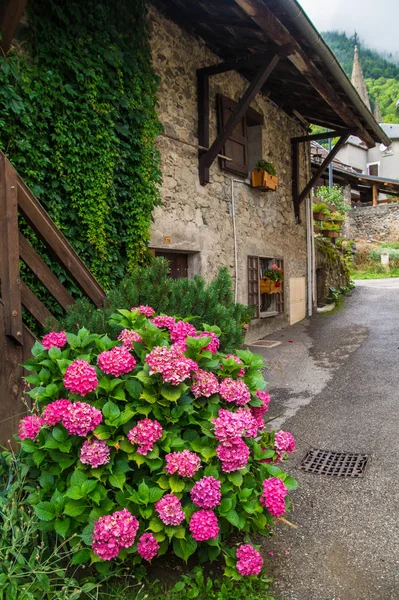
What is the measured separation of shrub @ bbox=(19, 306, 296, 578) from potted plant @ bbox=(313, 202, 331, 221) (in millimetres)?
11312

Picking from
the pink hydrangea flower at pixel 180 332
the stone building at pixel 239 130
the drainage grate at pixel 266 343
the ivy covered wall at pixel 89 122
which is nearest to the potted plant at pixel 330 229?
the stone building at pixel 239 130

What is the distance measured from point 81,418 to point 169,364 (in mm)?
411

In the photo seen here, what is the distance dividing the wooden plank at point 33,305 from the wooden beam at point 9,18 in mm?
2125

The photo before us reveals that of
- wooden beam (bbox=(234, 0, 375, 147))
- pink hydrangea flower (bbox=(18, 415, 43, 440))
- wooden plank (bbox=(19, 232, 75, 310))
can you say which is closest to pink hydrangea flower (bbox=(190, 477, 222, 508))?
pink hydrangea flower (bbox=(18, 415, 43, 440))

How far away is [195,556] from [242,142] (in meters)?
6.53

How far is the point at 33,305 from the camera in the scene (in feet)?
10.0

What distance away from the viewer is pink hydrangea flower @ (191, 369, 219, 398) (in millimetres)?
2021

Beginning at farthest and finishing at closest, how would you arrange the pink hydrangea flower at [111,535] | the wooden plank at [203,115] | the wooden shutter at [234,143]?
the wooden shutter at [234,143] < the wooden plank at [203,115] < the pink hydrangea flower at [111,535]

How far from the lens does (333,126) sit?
9.27 meters

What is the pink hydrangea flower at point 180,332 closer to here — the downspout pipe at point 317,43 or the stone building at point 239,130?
the stone building at point 239,130

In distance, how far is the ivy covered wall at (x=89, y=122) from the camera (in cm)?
394

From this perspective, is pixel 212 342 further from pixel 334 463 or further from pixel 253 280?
pixel 253 280

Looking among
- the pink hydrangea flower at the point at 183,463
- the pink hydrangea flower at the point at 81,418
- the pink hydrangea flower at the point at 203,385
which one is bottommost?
the pink hydrangea flower at the point at 183,463

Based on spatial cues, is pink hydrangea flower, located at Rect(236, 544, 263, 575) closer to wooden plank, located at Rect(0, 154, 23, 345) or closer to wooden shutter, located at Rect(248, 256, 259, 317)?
wooden plank, located at Rect(0, 154, 23, 345)
